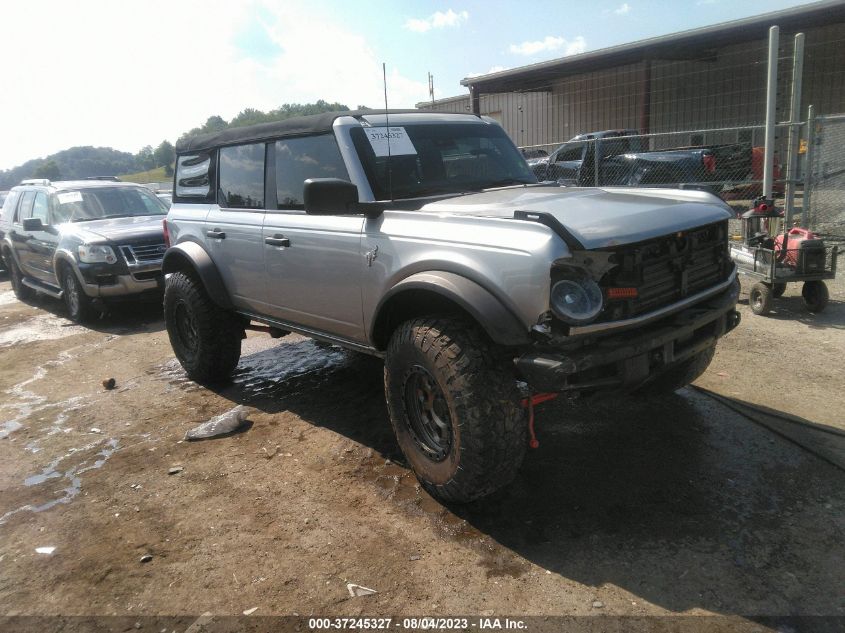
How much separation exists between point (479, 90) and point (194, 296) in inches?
781

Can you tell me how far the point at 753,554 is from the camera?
278 centimetres

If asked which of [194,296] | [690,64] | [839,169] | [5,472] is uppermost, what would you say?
[690,64]

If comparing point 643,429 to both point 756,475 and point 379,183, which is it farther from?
point 379,183

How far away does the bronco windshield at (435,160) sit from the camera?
3.91 m

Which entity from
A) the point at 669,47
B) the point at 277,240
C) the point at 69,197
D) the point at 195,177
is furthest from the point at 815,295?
the point at 669,47

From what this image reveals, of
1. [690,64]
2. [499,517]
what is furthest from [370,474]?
[690,64]

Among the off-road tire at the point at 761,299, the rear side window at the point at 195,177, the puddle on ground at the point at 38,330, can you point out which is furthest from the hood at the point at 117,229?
the off-road tire at the point at 761,299

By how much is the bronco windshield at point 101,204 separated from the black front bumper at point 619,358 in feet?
27.9

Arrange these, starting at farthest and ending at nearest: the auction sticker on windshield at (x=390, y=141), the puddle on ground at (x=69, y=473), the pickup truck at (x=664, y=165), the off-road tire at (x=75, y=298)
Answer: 1. the pickup truck at (x=664, y=165)
2. the off-road tire at (x=75, y=298)
3. the auction sticker on windshield at (x=390, y=141)
4. the puddle on ground at (x=69, y=473)

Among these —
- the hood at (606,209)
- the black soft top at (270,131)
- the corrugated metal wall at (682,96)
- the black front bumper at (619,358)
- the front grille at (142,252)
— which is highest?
the corrugated metal wall at (682,96)

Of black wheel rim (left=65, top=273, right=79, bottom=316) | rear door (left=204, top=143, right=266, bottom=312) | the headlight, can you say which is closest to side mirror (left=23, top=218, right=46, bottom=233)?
black wheel rim (left=65, top=273, right=79, bottom=316)

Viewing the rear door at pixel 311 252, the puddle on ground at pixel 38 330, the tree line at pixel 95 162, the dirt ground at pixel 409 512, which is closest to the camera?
the dirt ground at pixel 409 512

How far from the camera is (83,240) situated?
8.42 metres

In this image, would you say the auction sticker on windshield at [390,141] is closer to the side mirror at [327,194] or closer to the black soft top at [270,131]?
the black soft top at [270,131]
